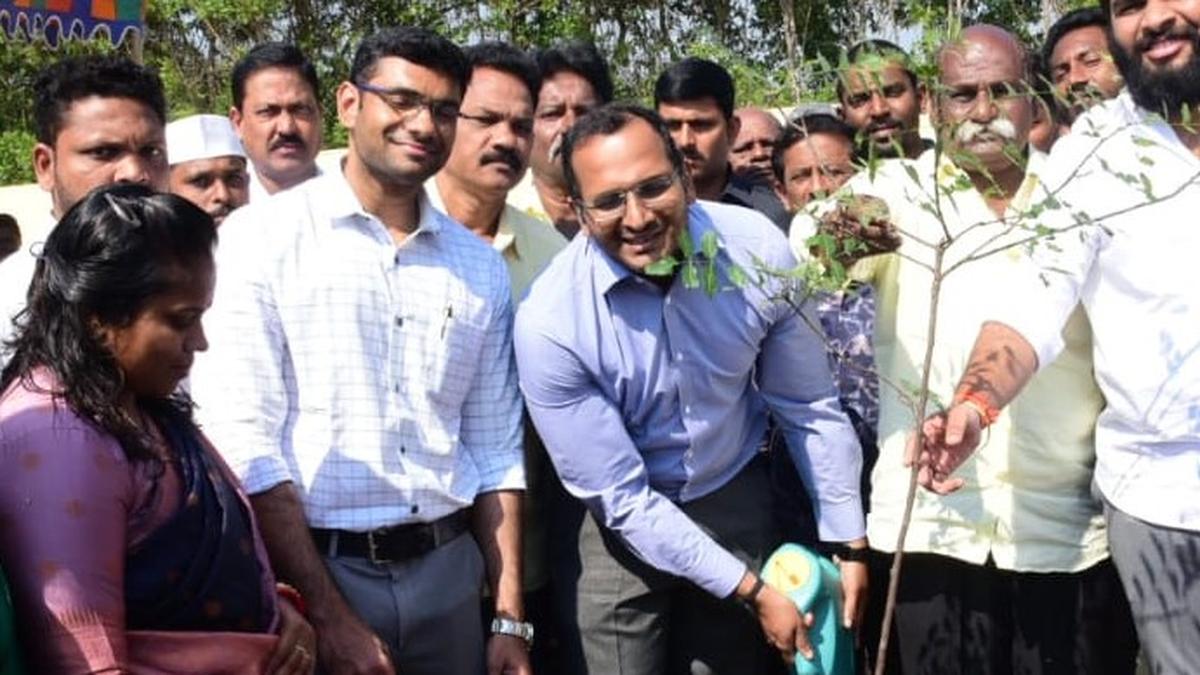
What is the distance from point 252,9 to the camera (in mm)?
12977

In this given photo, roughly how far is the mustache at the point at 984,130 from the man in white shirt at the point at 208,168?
215 cm

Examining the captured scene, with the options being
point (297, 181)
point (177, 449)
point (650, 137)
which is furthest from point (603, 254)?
point (297, 181)

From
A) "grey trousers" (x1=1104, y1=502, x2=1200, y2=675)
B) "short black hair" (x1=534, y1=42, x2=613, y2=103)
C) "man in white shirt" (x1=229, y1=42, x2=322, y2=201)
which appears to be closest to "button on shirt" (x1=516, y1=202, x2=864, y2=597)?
"grey trousers" (x1=1104, y1=502, x2=1200, y2=675)

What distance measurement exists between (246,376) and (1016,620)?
6.18 feet

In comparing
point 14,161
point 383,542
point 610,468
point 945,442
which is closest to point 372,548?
point 383,542

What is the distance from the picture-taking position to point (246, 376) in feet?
9.63

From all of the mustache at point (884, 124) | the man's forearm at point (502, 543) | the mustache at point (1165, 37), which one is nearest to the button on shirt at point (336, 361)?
the man's forearm at point (502, 543)

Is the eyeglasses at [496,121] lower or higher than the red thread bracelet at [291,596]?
higher

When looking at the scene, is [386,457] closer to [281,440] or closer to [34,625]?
[281,440]

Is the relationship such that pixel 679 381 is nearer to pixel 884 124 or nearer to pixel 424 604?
pixel 424 604

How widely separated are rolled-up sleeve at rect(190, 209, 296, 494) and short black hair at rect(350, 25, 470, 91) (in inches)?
22.1

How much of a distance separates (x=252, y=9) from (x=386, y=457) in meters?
10.8

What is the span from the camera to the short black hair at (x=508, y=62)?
12.5 feet

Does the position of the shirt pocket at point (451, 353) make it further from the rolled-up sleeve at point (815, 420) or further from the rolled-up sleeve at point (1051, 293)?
the rolled-up sleeve at point (1051, 293)
